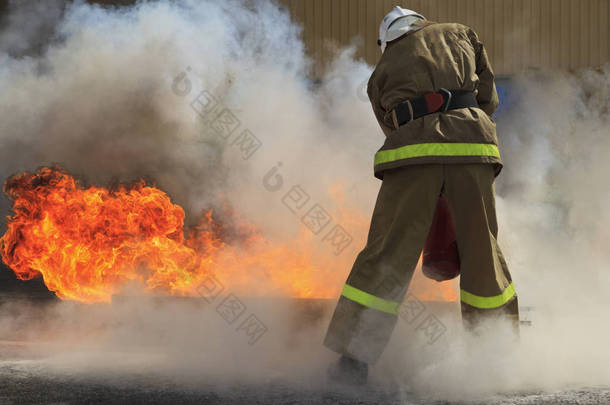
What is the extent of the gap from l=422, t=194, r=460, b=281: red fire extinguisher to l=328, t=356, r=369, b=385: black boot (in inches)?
23.8

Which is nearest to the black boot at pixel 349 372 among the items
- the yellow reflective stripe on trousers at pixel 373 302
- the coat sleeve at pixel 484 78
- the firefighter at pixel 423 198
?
the firefighter at pixel 423 198

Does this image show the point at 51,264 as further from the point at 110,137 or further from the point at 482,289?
the point at 482,289

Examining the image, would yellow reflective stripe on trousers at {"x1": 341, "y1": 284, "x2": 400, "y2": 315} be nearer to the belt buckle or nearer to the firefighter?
the firefighter

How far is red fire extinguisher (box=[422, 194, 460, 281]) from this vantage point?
282 cm

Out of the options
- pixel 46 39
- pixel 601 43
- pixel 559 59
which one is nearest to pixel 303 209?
pixel 46 39

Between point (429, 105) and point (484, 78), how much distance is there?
46 centimetres

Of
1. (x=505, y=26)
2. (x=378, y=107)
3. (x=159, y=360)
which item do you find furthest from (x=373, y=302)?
(x=505, y=26)

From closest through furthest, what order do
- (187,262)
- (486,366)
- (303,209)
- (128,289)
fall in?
(486,366) < (128,289) < (187,262) < (303,209)

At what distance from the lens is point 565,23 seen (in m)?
6.36

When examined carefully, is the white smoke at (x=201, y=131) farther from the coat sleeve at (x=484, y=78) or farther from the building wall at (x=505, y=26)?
the coat sleeve at (x=484, y=78)

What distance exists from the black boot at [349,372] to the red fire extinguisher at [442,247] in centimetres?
60

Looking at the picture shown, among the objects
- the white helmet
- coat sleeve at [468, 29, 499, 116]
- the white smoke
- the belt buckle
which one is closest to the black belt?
the belt buckle

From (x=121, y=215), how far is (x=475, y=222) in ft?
8.07

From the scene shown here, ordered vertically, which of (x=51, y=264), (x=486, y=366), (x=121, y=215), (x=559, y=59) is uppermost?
(x=559, y=59)
